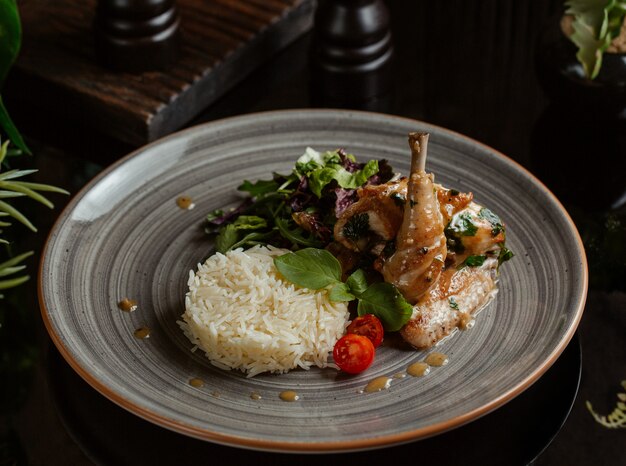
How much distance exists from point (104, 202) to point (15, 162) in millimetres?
710

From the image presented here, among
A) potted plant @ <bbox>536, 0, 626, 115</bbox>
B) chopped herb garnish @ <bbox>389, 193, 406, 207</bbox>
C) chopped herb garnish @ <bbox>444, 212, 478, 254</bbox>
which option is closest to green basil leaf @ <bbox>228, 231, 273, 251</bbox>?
chopped herb garnish @ <bbox>389, 193, 406, 207</bbox>

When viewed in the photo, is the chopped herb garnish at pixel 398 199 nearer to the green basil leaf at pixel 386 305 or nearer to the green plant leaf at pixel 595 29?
the green basil leaf at pixel 386 305

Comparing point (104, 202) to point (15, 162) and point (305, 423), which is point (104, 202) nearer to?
point (15, 162)

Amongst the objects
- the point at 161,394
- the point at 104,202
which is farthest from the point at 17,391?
the point at 104,202

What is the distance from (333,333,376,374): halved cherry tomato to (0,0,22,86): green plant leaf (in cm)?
200

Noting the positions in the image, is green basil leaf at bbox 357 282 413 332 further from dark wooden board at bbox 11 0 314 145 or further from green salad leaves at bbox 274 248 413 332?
dark wooden board at bbox 11 0 314 145

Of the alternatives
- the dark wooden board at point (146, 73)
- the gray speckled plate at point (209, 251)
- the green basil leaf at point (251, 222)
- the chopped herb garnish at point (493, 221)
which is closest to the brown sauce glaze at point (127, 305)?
the gray speckled plate at point (209, 251)

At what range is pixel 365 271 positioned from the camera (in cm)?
321

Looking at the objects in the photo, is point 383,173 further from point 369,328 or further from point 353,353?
point 353,353

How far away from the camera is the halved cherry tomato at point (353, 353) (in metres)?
2.90

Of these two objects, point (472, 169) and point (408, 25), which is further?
point (408, 25)

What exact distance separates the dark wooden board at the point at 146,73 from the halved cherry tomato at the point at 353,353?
64.2 inches

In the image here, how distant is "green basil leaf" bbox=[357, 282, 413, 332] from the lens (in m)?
3.00

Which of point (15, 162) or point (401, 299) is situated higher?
point (401, 299)
